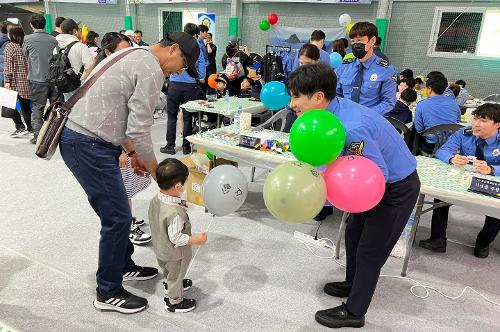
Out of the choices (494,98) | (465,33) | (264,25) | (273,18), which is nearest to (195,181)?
(494,98)

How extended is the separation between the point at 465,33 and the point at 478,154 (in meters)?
5.79

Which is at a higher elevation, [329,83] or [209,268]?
[329,83]

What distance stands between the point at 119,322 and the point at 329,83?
1.59 metres

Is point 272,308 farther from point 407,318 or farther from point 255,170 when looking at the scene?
point 255,170

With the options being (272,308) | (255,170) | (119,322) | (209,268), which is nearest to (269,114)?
(255,170)

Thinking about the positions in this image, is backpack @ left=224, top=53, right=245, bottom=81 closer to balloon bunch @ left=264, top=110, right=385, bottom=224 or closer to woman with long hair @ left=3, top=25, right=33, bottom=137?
woman with long hair @ left=3, top=25, right=33, bottom=137

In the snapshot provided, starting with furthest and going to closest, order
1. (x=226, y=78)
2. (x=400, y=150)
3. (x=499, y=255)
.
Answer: (x=226, y=78) → (x=499, y=255) → (x=400, y=150)

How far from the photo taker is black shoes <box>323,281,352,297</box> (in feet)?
7.24

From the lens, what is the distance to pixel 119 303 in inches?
77.4

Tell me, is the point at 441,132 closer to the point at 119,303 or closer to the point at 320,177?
A: the point at 320,177

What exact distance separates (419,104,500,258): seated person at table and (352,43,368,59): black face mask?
91cm

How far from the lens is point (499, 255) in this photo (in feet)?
9.24

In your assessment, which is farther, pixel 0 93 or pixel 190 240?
pixel 0 93

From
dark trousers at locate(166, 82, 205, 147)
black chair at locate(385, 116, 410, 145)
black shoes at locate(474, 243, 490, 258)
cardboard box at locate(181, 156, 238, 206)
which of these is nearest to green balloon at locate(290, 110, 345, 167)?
cardboard box at locate(181, 156, 238, 206)
